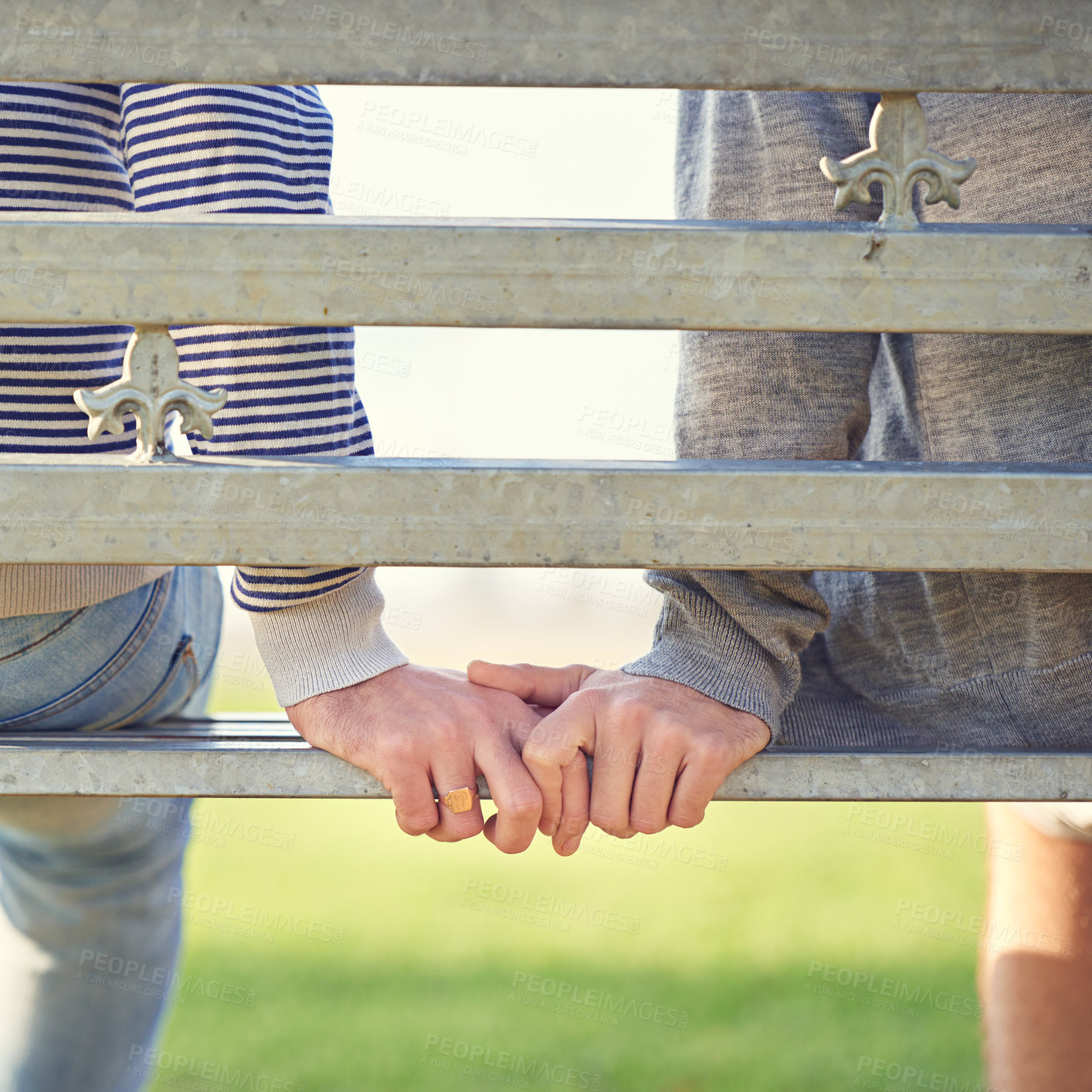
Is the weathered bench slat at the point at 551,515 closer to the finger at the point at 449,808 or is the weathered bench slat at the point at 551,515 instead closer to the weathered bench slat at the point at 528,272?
the weathered bench slat at the point at 528,272

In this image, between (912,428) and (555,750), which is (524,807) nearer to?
(555,750)

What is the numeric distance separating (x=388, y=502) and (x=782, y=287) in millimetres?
284

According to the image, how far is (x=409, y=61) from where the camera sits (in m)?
0.67

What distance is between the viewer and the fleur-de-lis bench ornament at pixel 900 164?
2.22ft

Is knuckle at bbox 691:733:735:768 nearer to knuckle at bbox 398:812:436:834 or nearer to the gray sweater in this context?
the gray sweater

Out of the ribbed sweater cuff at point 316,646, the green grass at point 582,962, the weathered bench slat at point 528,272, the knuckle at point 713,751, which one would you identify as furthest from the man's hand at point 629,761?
the green grass at point 582,962

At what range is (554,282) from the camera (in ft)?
2.25

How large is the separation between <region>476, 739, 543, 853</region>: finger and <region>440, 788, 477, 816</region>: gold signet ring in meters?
0.02

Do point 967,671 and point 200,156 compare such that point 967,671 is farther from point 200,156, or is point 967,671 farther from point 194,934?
point 194,934

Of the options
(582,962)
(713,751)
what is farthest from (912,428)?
(582,962)

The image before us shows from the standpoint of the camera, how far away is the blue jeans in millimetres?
1070

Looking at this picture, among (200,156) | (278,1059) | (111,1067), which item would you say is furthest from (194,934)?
(200,156)

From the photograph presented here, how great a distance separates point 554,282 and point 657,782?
1.31 ft

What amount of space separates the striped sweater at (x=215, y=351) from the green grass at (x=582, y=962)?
1.64m
